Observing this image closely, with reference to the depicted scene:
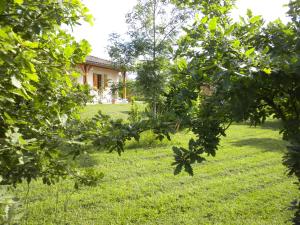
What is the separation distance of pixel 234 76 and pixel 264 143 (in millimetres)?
9185

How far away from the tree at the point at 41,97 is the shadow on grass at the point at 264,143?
26.0ft

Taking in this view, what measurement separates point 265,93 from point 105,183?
182 inches

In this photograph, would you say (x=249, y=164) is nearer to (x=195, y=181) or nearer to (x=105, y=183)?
(x=195, y=181)

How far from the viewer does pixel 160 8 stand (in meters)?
11.9

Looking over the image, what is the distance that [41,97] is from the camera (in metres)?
2.18

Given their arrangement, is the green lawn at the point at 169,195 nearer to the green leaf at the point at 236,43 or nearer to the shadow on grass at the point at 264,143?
the shadow on grass at the point at 264,143

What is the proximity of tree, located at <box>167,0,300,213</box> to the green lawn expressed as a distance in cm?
199

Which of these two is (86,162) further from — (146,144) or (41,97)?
(41,97)

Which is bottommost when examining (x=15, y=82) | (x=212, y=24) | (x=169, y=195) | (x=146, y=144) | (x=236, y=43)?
(x=169, y=195)

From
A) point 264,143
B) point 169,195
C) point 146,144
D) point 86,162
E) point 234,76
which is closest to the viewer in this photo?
point 234,76

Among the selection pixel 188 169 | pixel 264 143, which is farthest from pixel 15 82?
pixel 264 143

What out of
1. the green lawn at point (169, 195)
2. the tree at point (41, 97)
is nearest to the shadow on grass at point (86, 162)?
the green lawn at point (169, 195)

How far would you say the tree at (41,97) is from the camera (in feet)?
6.04

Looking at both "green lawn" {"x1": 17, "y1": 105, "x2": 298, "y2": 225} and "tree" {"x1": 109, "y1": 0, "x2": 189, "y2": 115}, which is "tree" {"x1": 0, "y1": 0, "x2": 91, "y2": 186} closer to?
"green lawn" {"x1": 17, "y1": 105, "x2": 298, "y2": 225}
